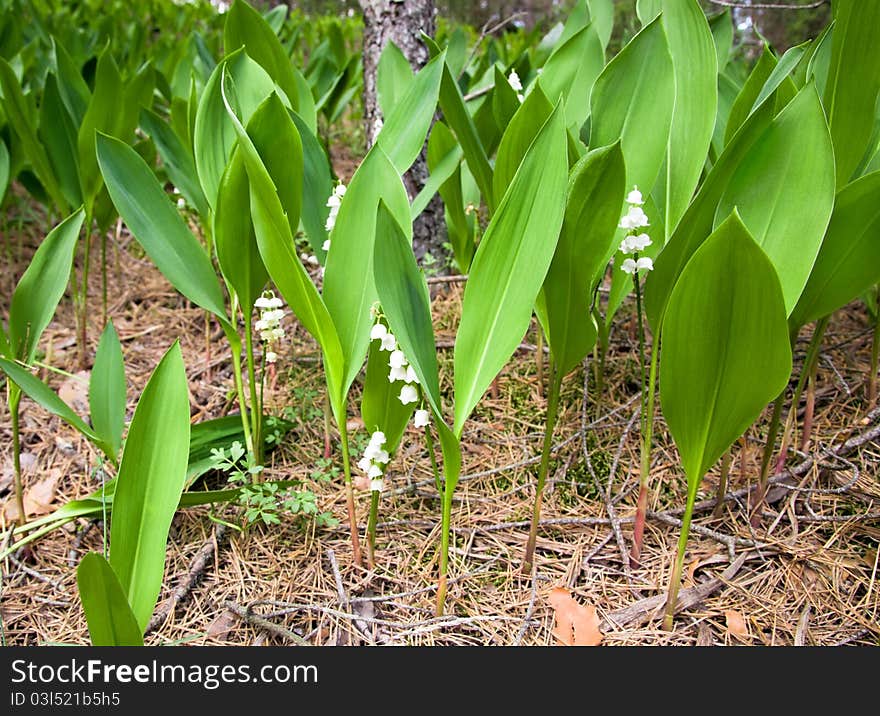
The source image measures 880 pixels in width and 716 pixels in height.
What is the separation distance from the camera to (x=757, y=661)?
3.45ft

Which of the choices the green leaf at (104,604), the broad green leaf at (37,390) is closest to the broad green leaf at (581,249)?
the green leaf at (104,604)

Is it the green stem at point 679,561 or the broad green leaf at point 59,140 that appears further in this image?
the broad green leaf at point 59,140

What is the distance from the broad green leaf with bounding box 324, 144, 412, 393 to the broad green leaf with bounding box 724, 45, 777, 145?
609mm

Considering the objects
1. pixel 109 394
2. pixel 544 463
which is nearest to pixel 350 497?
pixel 544 463

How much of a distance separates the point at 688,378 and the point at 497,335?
29 cm

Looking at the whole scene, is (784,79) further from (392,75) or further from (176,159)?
(176,159)

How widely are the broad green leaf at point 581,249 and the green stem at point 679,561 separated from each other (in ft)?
0.95

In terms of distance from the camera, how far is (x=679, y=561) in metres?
1.13

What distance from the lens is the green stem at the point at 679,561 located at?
1092mm

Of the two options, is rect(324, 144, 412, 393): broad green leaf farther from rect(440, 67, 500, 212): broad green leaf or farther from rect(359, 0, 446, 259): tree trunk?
rect(359, 0, 446, 259): tree trunk

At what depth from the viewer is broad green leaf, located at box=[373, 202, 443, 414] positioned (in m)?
0.96

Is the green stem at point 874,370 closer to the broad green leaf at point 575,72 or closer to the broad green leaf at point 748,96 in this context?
the broad green leaf at point 748,96

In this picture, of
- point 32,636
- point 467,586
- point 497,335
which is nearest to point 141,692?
point 32,636

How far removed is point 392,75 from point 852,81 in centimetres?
104
